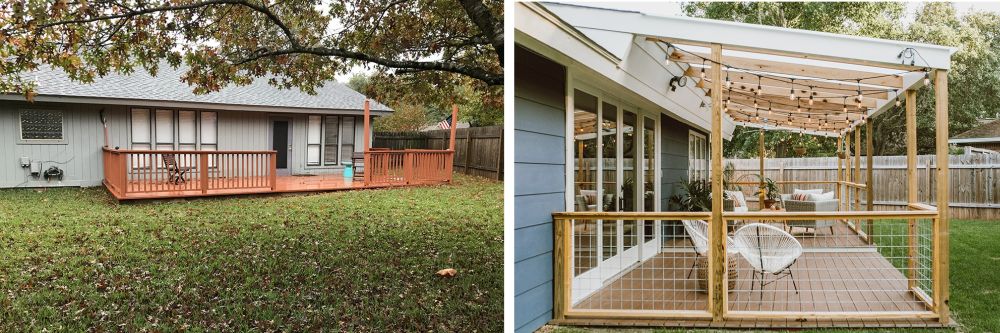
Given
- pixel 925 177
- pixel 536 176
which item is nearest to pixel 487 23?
pixel 536 176

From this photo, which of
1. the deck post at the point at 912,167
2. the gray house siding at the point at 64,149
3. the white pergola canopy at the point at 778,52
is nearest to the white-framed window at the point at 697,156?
the white pergola canopy at the point at 778,52

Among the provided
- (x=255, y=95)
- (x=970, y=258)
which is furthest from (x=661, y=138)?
(x=255, y=95)

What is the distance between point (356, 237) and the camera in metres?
5.28

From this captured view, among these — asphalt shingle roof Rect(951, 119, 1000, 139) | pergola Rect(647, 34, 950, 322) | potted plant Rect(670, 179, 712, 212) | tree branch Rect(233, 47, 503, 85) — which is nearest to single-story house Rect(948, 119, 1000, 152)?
asphalt shingle roof Rect(951, 119, 1000, 139)

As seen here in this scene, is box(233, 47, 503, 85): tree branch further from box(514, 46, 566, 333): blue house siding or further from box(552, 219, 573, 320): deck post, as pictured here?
box(552, 219, 573, 320): deck post

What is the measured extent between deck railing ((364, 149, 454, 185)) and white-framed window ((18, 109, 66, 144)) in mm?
3890

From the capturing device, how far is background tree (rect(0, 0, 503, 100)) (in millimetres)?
3945

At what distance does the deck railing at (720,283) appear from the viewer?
11.9 ft

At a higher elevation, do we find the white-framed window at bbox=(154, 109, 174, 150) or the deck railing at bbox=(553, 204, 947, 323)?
the white-framed window at bbox=(154, 109, 174, 150)

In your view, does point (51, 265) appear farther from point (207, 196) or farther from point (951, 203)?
point (951, 203)

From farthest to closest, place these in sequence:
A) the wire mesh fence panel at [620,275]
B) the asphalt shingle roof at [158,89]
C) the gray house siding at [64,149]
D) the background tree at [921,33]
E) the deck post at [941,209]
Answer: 1. the background tree at [921,33]
2. the asphalt shingle roof at [158,89]
3. the gray house siding at [64,149]
4. the wire mesh fence panel at [620,275]
5. the deck post at [941,209]

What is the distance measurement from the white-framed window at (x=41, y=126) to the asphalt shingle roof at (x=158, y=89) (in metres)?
0.16

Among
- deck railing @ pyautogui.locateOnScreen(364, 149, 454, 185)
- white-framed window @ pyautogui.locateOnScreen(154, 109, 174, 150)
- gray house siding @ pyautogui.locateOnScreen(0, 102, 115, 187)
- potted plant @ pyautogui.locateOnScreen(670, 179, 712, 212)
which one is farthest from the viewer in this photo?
deck railing @ pyautogui.locateOnScreen(364, 149, 454, 185)

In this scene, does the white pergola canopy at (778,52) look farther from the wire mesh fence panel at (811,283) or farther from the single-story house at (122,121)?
the single-story house at (122,121)
